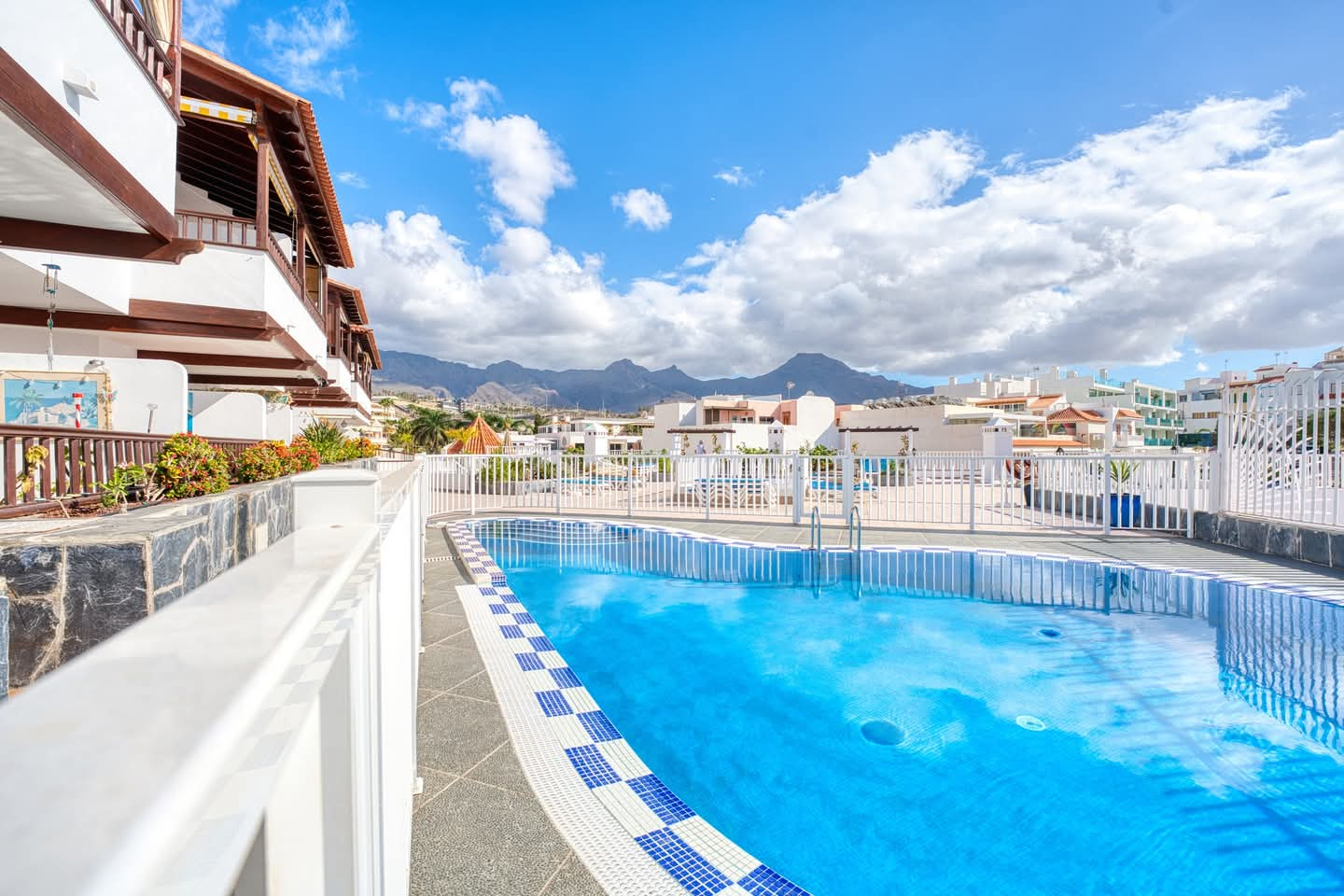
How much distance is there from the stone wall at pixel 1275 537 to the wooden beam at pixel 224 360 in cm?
1534

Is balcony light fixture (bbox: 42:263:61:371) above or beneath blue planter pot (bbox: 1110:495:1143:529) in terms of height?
above

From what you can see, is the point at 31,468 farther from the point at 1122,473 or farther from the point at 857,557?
the point at 1122,473

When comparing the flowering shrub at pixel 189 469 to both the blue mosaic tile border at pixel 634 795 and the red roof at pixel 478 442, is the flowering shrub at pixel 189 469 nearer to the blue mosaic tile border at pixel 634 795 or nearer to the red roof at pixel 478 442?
the blue mosaic tile border at pixel 634 795

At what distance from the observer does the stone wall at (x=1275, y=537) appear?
7406 millimetres

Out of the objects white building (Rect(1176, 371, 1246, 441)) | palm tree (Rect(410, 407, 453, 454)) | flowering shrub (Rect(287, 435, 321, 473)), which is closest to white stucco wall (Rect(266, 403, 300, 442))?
flowering shrub (Rect(287, 435, 321, 473))

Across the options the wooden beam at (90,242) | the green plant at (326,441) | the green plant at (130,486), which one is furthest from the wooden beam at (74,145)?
the green plant at (326,441)

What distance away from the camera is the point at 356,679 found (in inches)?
43.4

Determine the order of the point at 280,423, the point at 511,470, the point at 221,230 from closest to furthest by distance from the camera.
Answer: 1. the point at 221,230
2. the point at 511,470
3. the point at 280,423

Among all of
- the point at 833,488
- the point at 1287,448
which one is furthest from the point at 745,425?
the point at 1287,448

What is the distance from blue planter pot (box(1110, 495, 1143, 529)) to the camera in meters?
10.4

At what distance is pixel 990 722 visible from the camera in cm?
439

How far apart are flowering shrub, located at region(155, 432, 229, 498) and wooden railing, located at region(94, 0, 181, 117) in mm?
3377

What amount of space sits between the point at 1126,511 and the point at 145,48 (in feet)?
48.6

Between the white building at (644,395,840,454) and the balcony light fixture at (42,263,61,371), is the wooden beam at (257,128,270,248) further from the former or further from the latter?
the white building at (644,395,840,454)
